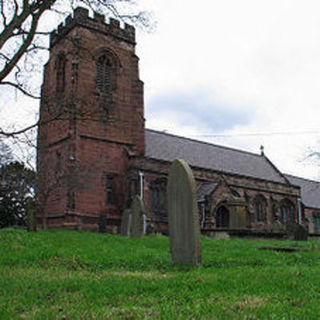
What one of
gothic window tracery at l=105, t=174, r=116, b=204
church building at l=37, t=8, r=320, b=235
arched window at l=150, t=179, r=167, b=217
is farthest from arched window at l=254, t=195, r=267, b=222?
gothic window tracery at l=105, t=174, r=116, b=204


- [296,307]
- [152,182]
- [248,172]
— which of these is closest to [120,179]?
[152,182]

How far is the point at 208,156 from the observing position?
37.4m

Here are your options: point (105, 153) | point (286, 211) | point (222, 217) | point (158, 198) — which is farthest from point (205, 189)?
point (286, 211)

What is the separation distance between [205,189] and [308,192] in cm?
2452

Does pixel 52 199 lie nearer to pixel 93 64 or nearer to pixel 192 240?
pixel 93 64

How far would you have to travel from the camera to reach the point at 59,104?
10906 millimetres

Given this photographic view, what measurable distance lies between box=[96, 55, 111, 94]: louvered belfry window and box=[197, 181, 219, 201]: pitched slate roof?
9.49m

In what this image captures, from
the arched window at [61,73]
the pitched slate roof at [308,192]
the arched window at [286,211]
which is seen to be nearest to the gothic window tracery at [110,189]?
the arched window at [61,73]

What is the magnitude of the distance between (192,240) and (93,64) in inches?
920

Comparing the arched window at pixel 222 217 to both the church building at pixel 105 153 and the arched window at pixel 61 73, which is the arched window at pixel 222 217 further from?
the arched window at pixel 61 73

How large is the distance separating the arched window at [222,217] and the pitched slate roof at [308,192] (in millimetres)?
18517

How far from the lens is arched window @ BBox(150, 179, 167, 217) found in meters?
28.0

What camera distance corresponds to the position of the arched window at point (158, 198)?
27984mm

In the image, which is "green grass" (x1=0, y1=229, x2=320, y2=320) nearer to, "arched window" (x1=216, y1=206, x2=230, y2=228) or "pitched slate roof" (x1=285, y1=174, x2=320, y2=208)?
"arched window" (x1=216, y1=206, x2=230, y2=228)
